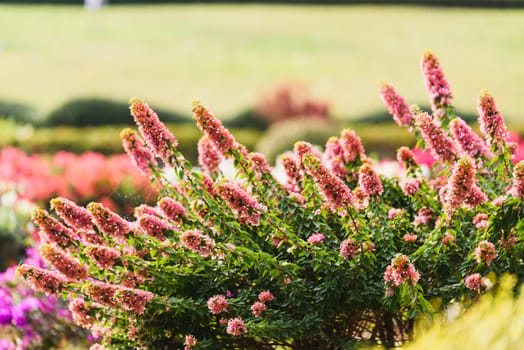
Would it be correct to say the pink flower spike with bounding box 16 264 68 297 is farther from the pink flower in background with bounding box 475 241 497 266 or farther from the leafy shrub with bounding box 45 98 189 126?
the leafy shrub with bounding box 45 98 189 126

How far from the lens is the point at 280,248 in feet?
9.18

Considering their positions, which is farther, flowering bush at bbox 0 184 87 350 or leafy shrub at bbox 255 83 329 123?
leafy shrub at bbox 255 83 329 123

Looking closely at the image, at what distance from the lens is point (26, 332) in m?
4.16

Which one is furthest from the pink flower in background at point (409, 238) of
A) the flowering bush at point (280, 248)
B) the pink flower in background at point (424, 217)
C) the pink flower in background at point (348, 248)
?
the pink flower in background at point (348, 248)

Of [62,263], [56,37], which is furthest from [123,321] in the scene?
[56,37]

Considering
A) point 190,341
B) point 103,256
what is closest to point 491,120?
point 190,341

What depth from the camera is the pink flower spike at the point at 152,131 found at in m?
2.61

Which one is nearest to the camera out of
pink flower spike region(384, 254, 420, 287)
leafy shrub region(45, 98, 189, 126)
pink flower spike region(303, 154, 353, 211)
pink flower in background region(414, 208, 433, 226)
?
pink flower spike region(384, 254, 420, 287)

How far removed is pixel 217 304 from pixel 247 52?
20408 mm

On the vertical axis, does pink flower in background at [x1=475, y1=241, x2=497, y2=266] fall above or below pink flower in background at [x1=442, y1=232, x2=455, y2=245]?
below

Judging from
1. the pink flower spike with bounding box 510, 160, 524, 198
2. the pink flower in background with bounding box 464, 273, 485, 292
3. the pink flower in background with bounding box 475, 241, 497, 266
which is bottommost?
the pink flower in background with bounding box 464, 273, 485, 292

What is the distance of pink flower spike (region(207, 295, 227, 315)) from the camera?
260 cm

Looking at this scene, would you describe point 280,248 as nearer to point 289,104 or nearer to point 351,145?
point 351,145

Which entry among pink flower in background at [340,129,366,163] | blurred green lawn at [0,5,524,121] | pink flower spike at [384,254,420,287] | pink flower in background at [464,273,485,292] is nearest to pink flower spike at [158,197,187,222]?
pink flower in background at [340,129,366,163]
